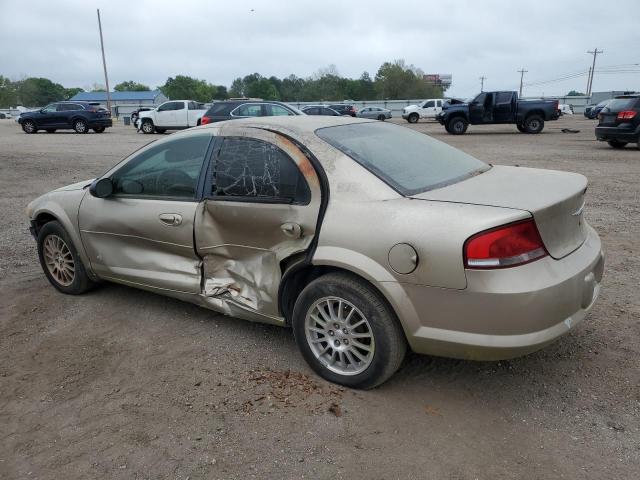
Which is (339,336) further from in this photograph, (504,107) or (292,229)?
(504,107)

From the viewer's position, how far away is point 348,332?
9.80 feet

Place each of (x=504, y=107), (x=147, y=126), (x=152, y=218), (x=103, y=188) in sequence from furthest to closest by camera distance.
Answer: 1. (x=147, y=126)
2. (x=504, y=107)
3. (x=103, y=188)
4. (x=152, y=218)

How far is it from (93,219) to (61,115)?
82.7 ft

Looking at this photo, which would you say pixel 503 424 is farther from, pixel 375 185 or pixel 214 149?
pixel 214 149

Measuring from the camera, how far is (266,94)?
95938mm

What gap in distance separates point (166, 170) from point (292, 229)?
1325mm

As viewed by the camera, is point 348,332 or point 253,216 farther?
point 253,216

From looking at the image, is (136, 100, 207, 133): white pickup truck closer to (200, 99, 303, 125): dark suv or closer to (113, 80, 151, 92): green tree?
(200, 99, 303, 125): dark suv

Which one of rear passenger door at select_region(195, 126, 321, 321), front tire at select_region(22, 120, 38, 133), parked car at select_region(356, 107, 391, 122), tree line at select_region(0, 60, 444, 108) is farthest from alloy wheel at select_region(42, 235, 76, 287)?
tree line at select_region(0, 60, 444, 108)

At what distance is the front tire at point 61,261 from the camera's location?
4457 millimetres

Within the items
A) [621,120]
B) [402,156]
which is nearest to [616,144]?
[621,120]

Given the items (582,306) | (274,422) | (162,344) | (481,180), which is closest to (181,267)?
(162,344)

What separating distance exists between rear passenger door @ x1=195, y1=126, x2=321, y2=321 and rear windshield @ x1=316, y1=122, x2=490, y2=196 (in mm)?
321

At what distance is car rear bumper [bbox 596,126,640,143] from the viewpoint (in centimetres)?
1453
